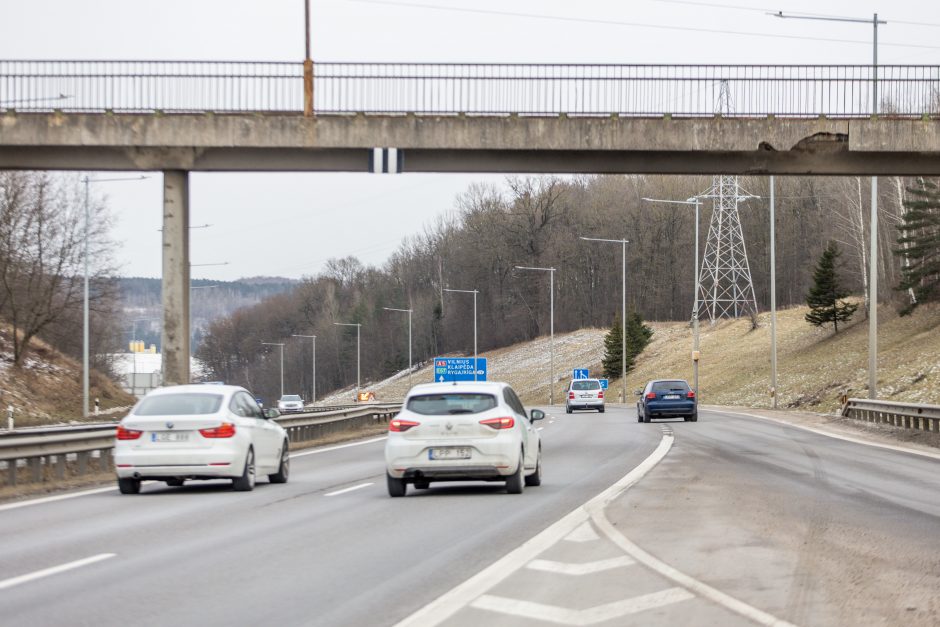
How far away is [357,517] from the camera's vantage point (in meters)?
15.0

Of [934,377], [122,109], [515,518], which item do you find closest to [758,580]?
[515,518]

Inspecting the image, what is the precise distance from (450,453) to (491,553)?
20.1 feet

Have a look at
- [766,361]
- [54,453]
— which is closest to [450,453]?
[54,453]

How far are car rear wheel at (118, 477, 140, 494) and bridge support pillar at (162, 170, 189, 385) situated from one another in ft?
38.3

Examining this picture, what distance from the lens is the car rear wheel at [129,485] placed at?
61.2 ft

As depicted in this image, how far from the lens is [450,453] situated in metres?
17.5

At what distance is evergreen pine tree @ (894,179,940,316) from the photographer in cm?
6856

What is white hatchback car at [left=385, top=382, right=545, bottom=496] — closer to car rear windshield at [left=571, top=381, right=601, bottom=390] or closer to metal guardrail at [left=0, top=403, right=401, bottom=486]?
metal guardrail at [left=0, top=403, right=401, bottom=486]

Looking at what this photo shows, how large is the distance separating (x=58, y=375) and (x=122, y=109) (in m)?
42.9

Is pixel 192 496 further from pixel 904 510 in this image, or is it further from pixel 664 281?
pixel 664 281

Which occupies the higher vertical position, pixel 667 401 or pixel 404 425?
pixel 404 425

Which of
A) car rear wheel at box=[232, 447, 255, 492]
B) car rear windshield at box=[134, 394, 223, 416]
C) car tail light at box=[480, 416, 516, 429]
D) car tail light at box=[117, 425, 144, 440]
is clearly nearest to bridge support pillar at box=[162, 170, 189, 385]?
car rear windshield at box=[134, 394, 223, 416]

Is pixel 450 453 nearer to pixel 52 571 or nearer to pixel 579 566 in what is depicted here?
pixel 579 566

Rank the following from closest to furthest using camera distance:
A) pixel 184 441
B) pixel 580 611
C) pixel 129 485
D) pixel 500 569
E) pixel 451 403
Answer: pixel 580 611
pixel 500 569
pixel 451 403
pixel 184 441
pixel 129 485
